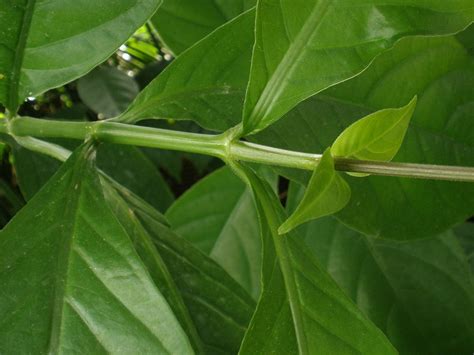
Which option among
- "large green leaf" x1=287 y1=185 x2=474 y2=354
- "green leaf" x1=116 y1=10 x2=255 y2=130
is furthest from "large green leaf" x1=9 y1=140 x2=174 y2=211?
"green leaf" x1=116 y1=10 x2=255 y2=130

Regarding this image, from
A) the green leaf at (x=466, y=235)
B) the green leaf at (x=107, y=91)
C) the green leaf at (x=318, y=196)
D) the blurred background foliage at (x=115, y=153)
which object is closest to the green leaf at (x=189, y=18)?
the blurred background foliage at (x=115, y=153)

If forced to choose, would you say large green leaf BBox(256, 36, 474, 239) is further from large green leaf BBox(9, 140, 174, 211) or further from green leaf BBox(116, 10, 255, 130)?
large green leaf BBox(9, 140, 174, 211)

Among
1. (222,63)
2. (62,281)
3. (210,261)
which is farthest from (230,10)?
(62,281)

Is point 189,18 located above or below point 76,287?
above

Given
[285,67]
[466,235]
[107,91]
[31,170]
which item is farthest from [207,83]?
[107,91]

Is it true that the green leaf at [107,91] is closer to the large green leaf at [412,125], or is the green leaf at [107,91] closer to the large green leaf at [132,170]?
the large green leaf at [132,170]

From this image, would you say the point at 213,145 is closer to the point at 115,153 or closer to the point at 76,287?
the point at 76,287
